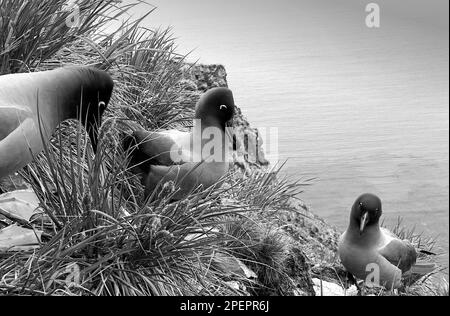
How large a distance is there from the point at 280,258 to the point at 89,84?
1451mm

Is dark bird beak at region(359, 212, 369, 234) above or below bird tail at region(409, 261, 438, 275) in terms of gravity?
above

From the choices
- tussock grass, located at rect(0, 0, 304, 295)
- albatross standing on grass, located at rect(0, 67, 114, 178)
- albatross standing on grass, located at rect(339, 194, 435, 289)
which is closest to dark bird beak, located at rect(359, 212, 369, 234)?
albatross standing on grass, located at rect(339, 194, 435, 289)

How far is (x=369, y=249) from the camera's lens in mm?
4887

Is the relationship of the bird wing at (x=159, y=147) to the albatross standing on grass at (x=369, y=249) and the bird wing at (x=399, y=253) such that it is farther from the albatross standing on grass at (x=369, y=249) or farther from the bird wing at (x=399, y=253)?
the bird wing at (x=399, y=253)

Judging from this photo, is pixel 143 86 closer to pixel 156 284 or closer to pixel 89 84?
pixel 89 84

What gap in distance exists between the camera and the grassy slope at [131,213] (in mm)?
3367

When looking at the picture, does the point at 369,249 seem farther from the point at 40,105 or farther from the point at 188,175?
the point at 40,105

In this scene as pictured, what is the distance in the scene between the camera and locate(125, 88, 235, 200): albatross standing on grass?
14.4 ft

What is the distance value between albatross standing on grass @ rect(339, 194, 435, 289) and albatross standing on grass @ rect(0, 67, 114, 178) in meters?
1.76

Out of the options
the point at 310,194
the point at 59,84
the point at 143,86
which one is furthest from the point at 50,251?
the point at 310,194

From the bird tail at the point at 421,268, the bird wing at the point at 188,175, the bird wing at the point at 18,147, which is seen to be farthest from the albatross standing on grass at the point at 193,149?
the bird tail at the point at 421,268

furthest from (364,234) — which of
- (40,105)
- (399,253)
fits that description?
(40,105)

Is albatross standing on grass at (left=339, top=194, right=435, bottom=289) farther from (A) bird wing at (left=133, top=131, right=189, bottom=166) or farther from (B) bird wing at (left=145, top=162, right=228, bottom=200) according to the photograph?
(A) bird wing at (left=133, top=131, right=189, bottom=166)
